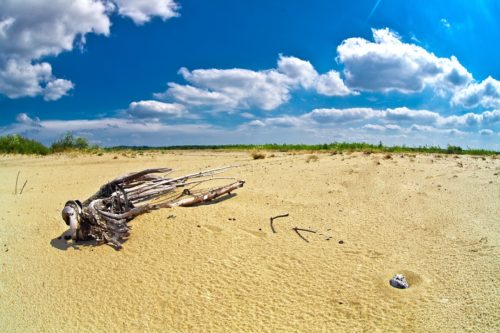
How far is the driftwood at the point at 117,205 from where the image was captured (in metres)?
4.60

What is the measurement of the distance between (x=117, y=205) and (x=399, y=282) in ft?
12.2

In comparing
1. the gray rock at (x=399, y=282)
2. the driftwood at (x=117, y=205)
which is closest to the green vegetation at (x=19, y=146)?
the driftwood at (x=117, y=205)

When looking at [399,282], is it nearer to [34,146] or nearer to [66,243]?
[66,243]

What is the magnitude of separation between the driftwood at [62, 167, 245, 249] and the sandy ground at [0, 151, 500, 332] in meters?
0.19

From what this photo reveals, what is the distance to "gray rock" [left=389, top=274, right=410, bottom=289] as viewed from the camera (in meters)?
3.45

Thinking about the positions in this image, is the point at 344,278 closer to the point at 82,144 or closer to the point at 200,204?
the point at 200,204

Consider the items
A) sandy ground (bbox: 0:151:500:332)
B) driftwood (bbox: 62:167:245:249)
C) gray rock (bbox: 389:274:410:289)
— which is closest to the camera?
sandy ground (bbox: 0:151:500:332)

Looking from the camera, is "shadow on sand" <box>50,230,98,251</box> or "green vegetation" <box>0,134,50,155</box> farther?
"green vegetation" <box>0,134,50,155</box>

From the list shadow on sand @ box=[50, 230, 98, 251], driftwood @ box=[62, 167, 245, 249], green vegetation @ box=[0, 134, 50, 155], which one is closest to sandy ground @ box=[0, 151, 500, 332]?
shadow on sand @ box=[50, 230, 98, 251]

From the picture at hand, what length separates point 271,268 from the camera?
3.96 metres

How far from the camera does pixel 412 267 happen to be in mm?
3871

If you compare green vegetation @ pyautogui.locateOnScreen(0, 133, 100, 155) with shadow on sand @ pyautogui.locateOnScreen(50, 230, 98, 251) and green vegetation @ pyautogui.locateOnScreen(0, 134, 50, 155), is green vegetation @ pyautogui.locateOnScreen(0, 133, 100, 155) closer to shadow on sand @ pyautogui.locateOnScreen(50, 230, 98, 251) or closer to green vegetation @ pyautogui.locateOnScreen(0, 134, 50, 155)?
green vegetation @ pyautogui.locateOnScreen(0, 134, 50, 155)

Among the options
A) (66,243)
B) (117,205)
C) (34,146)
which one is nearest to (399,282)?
(117,205)

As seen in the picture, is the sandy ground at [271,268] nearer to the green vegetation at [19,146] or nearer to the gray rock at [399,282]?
the gray rock at [399,282]
